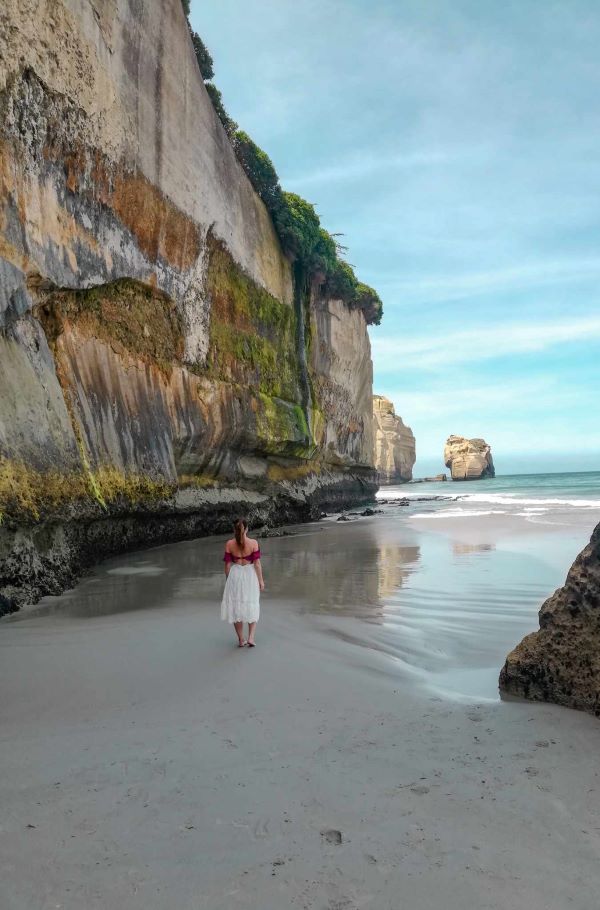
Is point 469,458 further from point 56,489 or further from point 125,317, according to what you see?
point 56,489

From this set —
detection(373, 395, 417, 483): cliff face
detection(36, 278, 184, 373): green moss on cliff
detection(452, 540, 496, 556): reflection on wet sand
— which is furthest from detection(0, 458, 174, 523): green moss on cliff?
detection(373, 395, 417, 483): cliff face

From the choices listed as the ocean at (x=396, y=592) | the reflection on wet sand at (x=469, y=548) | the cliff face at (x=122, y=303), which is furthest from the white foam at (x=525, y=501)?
the reflection on wet sand at (x=469, y=548)

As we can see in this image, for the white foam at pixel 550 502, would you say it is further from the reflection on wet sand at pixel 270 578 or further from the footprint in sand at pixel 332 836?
the footprint in sand at pixel 332 836

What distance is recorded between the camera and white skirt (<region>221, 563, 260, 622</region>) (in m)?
5.37

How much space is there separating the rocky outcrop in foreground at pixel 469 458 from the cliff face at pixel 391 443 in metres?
6.45

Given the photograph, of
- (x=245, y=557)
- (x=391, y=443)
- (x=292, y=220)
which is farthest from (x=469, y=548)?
(x=391, y=443)

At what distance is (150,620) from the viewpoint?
6.23 metres

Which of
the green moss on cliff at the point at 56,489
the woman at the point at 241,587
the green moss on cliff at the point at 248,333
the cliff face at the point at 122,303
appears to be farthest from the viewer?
the green moss on cliff at the point at 248,333

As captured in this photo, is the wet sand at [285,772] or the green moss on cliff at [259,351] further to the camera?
the green moss on cliff at [259,351]

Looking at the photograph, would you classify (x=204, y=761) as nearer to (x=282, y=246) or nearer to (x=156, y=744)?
(x=156, y=744)

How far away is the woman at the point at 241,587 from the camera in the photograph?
5.35 metres

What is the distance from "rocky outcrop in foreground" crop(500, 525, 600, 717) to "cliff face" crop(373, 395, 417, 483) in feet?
234

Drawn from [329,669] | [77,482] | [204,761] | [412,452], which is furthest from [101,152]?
[412,452]

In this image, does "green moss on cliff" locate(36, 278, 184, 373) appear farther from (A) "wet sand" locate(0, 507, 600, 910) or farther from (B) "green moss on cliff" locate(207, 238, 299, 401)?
(A) "wet sand" locate(0, 507, 600, 910)
